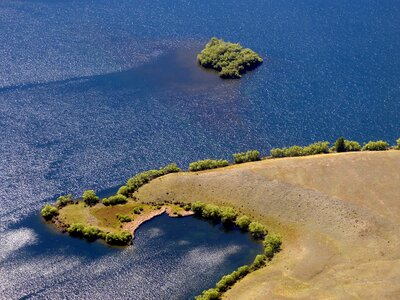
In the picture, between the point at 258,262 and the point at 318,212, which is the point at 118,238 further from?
the point at 318,212

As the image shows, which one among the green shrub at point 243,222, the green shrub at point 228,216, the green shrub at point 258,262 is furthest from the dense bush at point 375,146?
the green shrub at point 258,262

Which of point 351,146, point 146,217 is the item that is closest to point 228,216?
point 146,217

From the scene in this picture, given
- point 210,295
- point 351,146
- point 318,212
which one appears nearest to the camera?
point 210,295

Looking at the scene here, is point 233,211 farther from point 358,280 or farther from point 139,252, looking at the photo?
point 358,280

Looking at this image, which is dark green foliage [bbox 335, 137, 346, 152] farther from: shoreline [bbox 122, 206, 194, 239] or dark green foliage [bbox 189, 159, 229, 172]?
shoreline [bbox 122, 206, 194, 239]

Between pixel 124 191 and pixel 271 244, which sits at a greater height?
pixel 124 191

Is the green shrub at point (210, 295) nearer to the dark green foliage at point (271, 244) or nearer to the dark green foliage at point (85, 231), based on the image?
the dark green foliage at point (271, 244)

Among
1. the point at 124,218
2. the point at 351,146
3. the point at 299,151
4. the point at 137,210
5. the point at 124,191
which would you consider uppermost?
the point at 351,146
